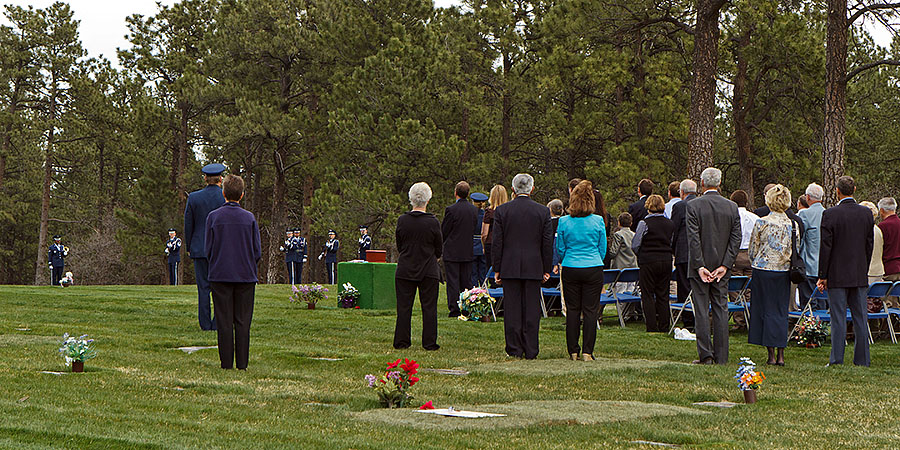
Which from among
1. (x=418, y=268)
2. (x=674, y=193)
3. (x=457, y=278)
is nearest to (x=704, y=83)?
(x=674, y=193)

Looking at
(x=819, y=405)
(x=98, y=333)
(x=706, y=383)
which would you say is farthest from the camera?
(x=98, y=333)

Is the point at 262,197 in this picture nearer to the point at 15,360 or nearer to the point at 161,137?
the point at 161,137

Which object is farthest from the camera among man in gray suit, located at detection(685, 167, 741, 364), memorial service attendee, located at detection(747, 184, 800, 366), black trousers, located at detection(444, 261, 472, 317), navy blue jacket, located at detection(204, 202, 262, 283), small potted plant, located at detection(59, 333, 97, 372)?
black trousers, located at detection(444, 261, 472, 317)

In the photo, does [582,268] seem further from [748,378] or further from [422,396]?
[422,396]

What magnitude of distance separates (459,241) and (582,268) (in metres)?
4.66

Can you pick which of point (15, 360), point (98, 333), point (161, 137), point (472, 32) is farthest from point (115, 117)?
point (15, 360)

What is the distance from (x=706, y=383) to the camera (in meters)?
8.76

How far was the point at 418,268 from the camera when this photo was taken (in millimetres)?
11234

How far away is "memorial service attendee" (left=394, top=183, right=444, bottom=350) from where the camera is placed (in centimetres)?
1121

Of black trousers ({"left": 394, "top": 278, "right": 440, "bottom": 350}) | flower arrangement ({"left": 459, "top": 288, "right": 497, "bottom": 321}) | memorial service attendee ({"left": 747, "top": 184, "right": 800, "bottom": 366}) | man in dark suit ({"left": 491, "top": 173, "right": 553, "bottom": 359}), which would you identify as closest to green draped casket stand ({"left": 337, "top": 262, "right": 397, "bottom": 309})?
→ flower arrangement ({"left": 459, "top": 288, "right": 497, "bottom": 321})

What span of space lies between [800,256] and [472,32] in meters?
28.5

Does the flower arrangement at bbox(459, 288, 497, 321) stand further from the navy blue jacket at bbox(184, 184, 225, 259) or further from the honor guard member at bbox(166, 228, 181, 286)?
the honor guard member at bbox(166, 228, 181, 286)

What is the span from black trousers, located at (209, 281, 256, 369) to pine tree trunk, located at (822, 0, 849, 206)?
12537mm

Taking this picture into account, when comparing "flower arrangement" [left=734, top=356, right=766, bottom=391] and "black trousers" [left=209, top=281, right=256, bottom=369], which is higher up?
"black trousers" [left=209, top=281, right=256, bottom=369]
